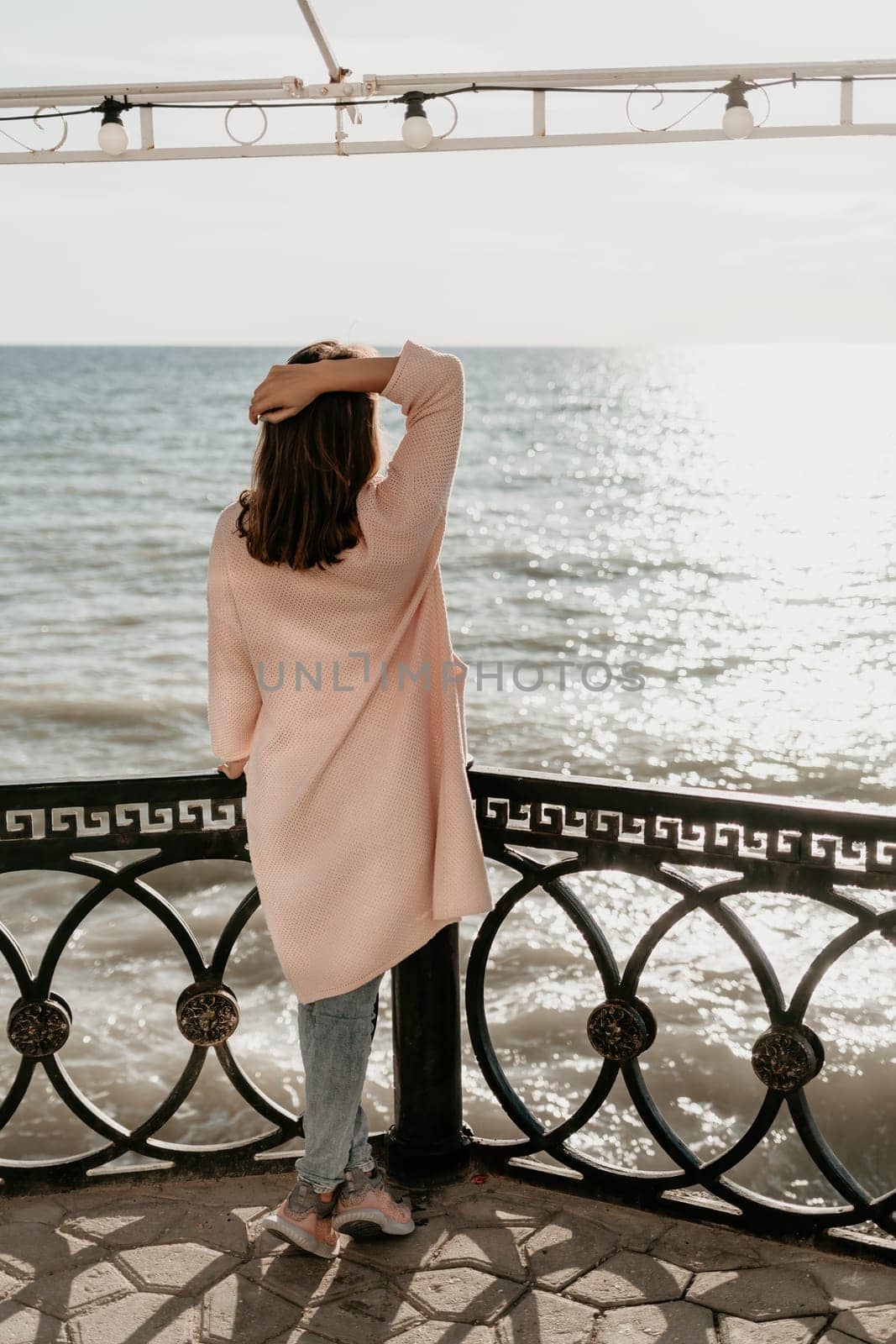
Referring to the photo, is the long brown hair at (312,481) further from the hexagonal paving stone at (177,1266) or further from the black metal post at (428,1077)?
the hexagonal paving stone at (177,1266)

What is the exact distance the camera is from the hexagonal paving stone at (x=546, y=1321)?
241 centimetres

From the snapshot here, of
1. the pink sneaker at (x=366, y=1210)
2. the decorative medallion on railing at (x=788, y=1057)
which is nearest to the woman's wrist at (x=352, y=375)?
the decorative medallion on railing at (x=788, y=1057)

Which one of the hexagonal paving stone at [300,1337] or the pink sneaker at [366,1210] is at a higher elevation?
the pink sneaker at [366,1210]

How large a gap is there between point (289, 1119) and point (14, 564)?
58.6 feet

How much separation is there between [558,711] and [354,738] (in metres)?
9.87

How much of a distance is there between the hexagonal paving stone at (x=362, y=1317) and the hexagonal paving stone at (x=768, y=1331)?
576mm

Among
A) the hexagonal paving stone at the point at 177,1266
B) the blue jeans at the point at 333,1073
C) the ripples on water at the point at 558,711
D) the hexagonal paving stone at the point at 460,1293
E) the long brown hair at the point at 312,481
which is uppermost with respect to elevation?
the long brown hair at the point at 312,481

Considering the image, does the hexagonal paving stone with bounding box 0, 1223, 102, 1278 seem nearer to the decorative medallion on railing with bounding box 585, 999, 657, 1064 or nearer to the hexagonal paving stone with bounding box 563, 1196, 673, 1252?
the hexagonal paving stone with bounding box 563, 1196, 673, 1252

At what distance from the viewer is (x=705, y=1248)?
268 centimetres

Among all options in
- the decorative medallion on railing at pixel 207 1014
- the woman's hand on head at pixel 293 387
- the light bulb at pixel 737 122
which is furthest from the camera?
the light bulb at pixel 737 122

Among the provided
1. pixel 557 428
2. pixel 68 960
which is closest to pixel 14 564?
pixel 68 960

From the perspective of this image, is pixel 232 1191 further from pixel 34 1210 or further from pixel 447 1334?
pixel 447 1334

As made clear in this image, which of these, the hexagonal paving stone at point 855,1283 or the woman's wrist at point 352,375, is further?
the hexagonal paving stone at point 855,1283

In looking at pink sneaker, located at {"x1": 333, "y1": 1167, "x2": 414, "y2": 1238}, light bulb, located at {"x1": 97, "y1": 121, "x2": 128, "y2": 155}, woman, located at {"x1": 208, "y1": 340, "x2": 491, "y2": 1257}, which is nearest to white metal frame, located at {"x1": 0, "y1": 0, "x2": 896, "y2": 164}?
light bulb, located at {"x1": 97, "y1": 121, "x2": 128, "y2": 155}
